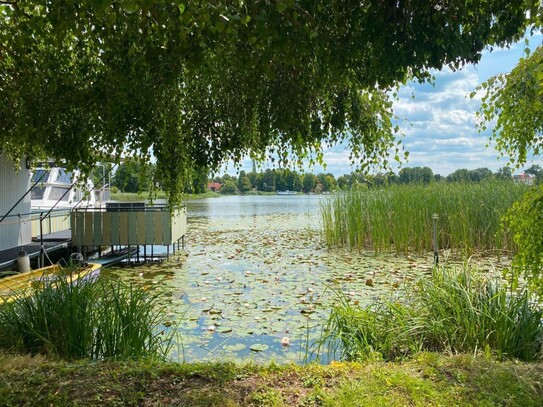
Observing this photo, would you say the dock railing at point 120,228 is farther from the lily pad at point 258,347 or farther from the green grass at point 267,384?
the green grass at point 267,384

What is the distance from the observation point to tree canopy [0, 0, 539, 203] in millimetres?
2463

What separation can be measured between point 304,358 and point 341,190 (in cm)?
896

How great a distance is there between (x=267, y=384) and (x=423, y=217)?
28.9 feet

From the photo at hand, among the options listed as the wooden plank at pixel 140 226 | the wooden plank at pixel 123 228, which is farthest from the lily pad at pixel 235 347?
the wooden plank at pixel 123 228

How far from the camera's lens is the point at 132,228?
10.4 m

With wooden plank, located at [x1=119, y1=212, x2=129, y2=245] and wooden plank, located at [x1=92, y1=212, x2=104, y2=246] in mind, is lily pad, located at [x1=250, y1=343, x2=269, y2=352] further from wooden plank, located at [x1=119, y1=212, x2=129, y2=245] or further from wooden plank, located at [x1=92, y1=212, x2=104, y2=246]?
wooden plank, located at [x1=92, y1=212, x2=104, y2=246]

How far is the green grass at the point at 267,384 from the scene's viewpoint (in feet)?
8.86

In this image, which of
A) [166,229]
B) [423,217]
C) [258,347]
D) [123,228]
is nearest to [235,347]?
[258,347]

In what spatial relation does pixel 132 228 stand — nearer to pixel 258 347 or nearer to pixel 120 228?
pixel 120 228

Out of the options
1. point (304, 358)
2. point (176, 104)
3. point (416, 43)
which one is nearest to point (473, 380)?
point (304, 358)

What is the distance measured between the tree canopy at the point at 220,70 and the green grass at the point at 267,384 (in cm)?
161

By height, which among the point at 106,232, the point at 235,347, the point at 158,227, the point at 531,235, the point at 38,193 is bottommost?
the point at 235,347

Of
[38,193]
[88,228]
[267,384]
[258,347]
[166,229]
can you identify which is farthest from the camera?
[38,193]

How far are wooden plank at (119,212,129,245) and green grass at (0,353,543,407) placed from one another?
711 centimetres
